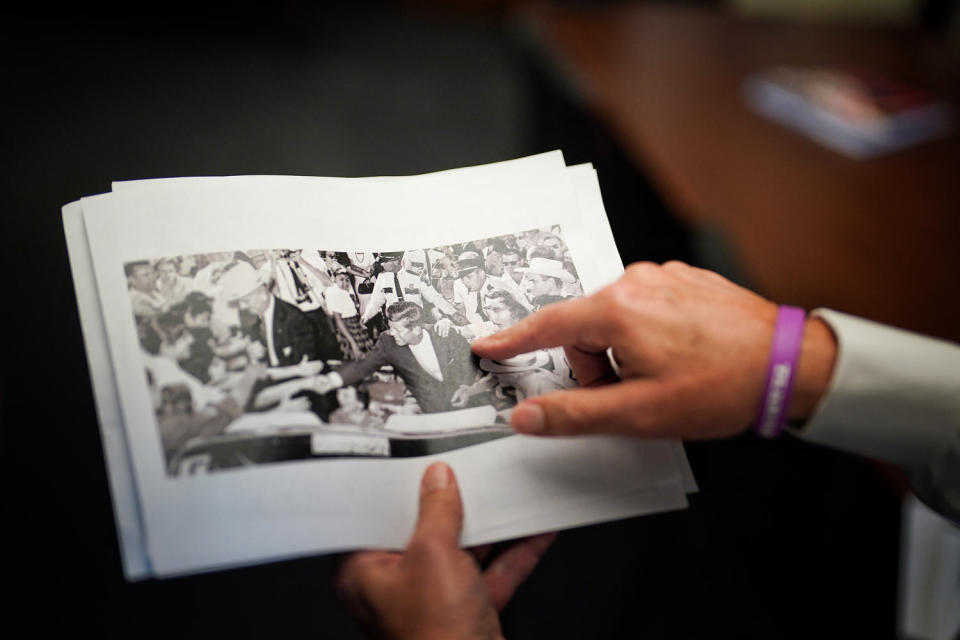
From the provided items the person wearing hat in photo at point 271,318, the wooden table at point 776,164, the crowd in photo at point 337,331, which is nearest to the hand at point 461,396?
the crowd in photo at point 337,331

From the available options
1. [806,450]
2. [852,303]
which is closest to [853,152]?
[852,303]

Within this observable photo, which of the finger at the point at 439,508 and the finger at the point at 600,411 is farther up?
the finger at the point at 600,411

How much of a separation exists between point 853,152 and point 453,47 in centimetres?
160

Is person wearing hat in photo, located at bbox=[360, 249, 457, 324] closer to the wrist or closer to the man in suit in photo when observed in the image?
the man in suit in photo

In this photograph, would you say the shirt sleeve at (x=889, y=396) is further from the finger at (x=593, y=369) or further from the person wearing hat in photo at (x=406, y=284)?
the person wearing hat in photo at (x=406, y=284)

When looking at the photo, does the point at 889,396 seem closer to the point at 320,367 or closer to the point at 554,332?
the point at 554,332

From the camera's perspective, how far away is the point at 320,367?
47cm

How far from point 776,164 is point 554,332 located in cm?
88

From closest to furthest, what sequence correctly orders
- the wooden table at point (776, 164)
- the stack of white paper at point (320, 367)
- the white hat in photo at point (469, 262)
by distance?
the stack of white paper at point (320, 367) < the white hat in photo at point (469, 262) < the wooden table at point (776, 164)

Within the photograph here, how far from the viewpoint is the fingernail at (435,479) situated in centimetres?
46

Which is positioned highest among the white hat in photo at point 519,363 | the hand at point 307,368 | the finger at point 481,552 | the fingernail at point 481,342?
the hand at point 307,368

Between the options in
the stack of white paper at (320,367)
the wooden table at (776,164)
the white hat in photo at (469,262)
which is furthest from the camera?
the wooden table at (776,164)

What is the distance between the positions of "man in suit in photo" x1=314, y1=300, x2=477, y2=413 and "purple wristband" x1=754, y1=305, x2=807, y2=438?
0.21 meters

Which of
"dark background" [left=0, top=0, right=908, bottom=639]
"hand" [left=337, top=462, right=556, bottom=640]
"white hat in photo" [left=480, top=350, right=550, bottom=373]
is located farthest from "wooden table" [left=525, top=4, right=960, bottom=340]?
"hand" [left=337, top=462, right=556, bottom=640]
